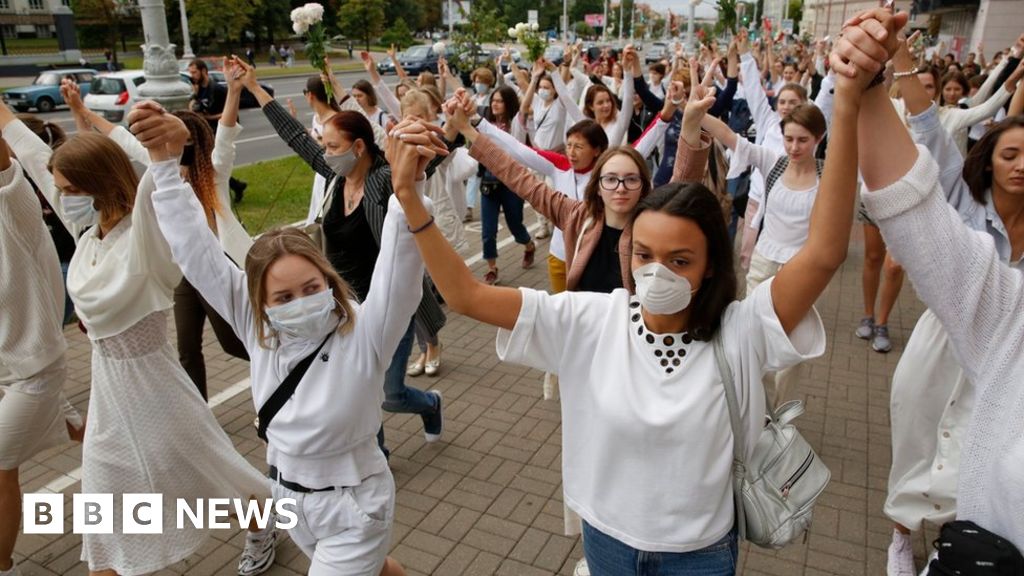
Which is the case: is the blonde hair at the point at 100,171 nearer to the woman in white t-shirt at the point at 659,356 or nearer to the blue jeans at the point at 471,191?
the woman in white t-shirt at the point at 659,356

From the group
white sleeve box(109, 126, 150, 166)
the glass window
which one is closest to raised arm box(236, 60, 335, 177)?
white sleeve box(109, 126, 150, 166)

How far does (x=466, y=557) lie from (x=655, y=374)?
220 centimetres

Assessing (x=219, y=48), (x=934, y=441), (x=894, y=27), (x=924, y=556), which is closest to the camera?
(x=894, y=27)

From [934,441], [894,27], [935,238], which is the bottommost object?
[934,441]

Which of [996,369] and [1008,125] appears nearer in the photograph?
[996,369]

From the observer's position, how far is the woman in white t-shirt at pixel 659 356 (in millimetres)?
1972

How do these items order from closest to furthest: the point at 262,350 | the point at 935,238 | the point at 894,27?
the point at 894,27 → the point at 935,238 → the point at 262,350

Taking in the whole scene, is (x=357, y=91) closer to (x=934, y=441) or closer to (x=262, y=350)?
(x=262, y=350)

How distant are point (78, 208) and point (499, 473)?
2685mm

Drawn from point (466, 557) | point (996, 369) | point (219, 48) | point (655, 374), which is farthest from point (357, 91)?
point (219, 48)

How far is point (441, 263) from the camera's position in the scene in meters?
2.10

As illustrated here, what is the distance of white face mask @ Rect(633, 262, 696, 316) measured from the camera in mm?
1993

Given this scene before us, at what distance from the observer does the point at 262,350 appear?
8.91 ft

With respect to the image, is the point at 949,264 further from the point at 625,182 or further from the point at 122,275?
the point at 122,275
